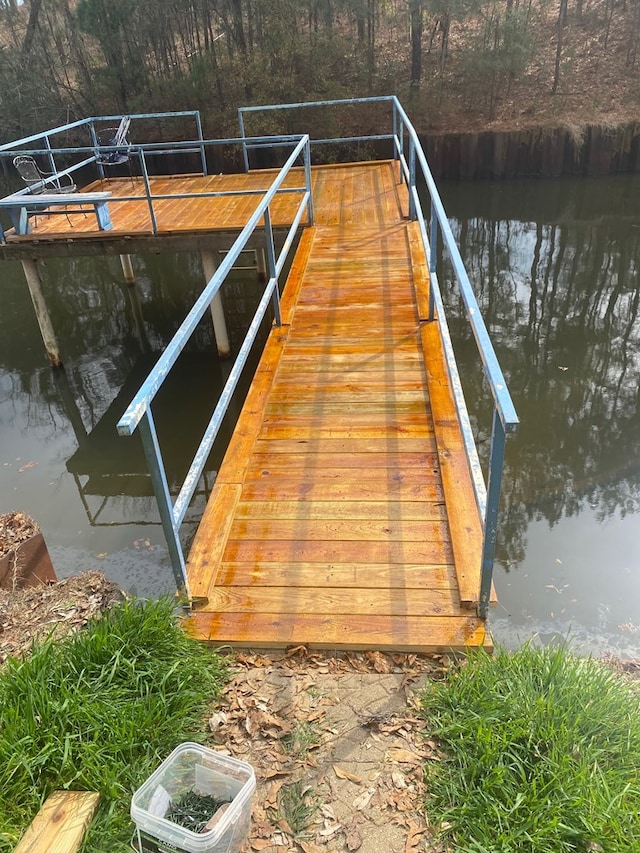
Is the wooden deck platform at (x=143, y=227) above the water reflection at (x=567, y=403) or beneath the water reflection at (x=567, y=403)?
above

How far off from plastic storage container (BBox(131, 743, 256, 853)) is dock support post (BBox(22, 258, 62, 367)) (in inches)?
258

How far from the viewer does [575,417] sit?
635cm

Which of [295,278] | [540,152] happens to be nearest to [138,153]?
[295,278]

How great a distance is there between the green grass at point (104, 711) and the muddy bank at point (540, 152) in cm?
1496

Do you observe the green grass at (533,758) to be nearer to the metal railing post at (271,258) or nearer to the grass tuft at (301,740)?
the grass tuft at (301,740)

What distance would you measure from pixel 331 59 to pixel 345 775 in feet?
62.0

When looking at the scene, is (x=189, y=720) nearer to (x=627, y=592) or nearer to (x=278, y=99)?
A: (x=627, y=592)

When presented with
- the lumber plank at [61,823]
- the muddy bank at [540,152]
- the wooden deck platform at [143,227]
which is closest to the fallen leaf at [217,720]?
the lumber plank at [61,823]

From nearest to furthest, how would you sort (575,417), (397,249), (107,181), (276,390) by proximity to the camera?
(276,390)
(397,249)
(575,417)
(107,181)

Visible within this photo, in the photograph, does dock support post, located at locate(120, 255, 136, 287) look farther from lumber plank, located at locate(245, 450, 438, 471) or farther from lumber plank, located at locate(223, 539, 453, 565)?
lumber plank, located at locate(223, 539, 453, 565)

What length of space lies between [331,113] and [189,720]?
55.3 feet

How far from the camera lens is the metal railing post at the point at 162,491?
2004mm

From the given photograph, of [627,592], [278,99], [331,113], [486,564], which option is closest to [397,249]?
[627,592]

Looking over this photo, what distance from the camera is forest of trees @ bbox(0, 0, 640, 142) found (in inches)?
640
